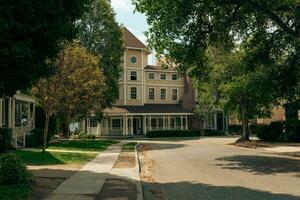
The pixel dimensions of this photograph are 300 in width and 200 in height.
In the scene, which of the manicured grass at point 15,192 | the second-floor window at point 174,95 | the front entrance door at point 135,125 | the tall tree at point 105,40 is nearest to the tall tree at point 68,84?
the manicured grass at point 15,192

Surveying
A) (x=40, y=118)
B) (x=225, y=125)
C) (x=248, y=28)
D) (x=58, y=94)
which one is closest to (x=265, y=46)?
(x=248, y=28)

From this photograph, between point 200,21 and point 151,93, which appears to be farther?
point 151,93

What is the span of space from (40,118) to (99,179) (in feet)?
90.4

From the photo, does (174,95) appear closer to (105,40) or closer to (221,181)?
(105,40)

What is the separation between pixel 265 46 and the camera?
91.6 feet

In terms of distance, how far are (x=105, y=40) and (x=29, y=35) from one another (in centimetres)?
4269

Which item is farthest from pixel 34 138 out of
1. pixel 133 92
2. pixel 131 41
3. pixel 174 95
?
pixel 174 95

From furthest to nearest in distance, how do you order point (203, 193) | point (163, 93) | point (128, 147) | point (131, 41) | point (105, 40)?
point (163, 93), point (131, 41), point (105, 40), point (128, 147), point (203, 193)

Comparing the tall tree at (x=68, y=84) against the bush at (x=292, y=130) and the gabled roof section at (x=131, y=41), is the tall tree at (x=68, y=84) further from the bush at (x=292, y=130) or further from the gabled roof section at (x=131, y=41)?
the gabled roof section at (x=131, y=41)

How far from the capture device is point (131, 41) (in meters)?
72.8

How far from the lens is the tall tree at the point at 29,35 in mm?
12297

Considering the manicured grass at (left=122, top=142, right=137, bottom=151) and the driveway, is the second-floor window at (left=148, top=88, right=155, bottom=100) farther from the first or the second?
the driveway

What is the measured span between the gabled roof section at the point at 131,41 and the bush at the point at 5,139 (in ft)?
140

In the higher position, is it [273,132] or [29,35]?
[29,35]
